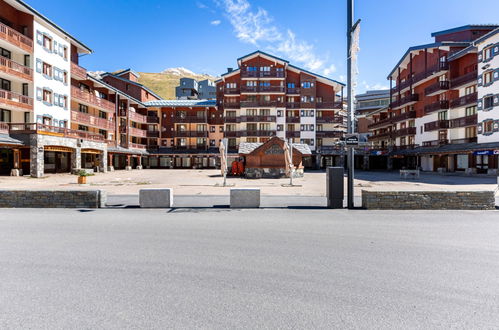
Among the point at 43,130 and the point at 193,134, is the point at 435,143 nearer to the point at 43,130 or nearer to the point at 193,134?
the point at 193,134

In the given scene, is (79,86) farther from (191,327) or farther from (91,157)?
(191,327)

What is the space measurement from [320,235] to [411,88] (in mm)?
52313

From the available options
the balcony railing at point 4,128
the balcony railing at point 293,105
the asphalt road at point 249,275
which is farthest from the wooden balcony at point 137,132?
the asphalt road at point 249,275

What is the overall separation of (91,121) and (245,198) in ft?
123

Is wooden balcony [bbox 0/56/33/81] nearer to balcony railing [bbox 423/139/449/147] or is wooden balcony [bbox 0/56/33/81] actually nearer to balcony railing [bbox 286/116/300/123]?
balcony railing [bbox 286/116/300/123]

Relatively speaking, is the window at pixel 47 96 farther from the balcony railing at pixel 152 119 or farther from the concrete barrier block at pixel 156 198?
the concrete barrier block at pixel 156 198

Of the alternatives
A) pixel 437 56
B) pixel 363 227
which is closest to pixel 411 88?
pixel 437 56

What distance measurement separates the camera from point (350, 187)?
1084 cm

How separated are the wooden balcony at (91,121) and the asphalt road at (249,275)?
34378mm

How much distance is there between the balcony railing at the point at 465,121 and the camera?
36.8 m

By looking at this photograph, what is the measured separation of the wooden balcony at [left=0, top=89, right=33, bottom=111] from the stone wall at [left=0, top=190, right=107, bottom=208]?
21.3 metres

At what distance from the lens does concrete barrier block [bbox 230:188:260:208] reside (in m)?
11.2

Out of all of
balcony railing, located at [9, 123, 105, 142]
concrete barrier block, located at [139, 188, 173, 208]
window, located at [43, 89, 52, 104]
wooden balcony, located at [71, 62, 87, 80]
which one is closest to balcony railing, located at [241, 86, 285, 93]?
wooden balcony, located at [71, 62, 87, 80]

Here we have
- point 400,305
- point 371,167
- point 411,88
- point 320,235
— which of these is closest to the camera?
point 400,305
